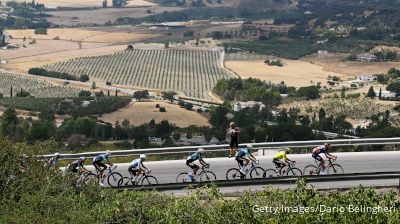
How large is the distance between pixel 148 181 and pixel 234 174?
8.73ft

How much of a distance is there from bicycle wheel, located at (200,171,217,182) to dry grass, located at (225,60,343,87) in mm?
84772

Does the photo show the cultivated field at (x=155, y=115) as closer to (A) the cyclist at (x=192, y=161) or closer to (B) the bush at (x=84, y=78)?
(B) the bush at (x=84, y=78)

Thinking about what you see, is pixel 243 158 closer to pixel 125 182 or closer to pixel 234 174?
pixel 234 174

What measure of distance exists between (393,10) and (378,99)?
11222 cm

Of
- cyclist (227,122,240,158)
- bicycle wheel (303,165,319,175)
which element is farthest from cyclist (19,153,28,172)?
cyclist (227,122,240,158)

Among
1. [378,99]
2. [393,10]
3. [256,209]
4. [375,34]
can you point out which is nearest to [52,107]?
[378,99]

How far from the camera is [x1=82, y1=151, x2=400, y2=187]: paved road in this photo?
2586 centimetres

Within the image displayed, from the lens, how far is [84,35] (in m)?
169

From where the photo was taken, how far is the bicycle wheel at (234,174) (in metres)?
24.3

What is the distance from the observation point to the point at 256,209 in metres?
16.2

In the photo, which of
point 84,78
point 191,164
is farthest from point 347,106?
point 191,164

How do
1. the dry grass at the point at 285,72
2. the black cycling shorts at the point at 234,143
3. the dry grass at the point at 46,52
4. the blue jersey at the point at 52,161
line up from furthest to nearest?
the dry grass at the point at 46,52 → the dry grass at the point at 285,72 → the black cycling shorts at the point at 234,143 → the blue jersey at the point at 52,161

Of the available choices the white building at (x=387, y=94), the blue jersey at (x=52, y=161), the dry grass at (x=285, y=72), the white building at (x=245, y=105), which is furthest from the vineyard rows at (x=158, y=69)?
the blue jersey at (x=52, y=161)

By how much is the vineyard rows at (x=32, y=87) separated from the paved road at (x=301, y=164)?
70.5m
